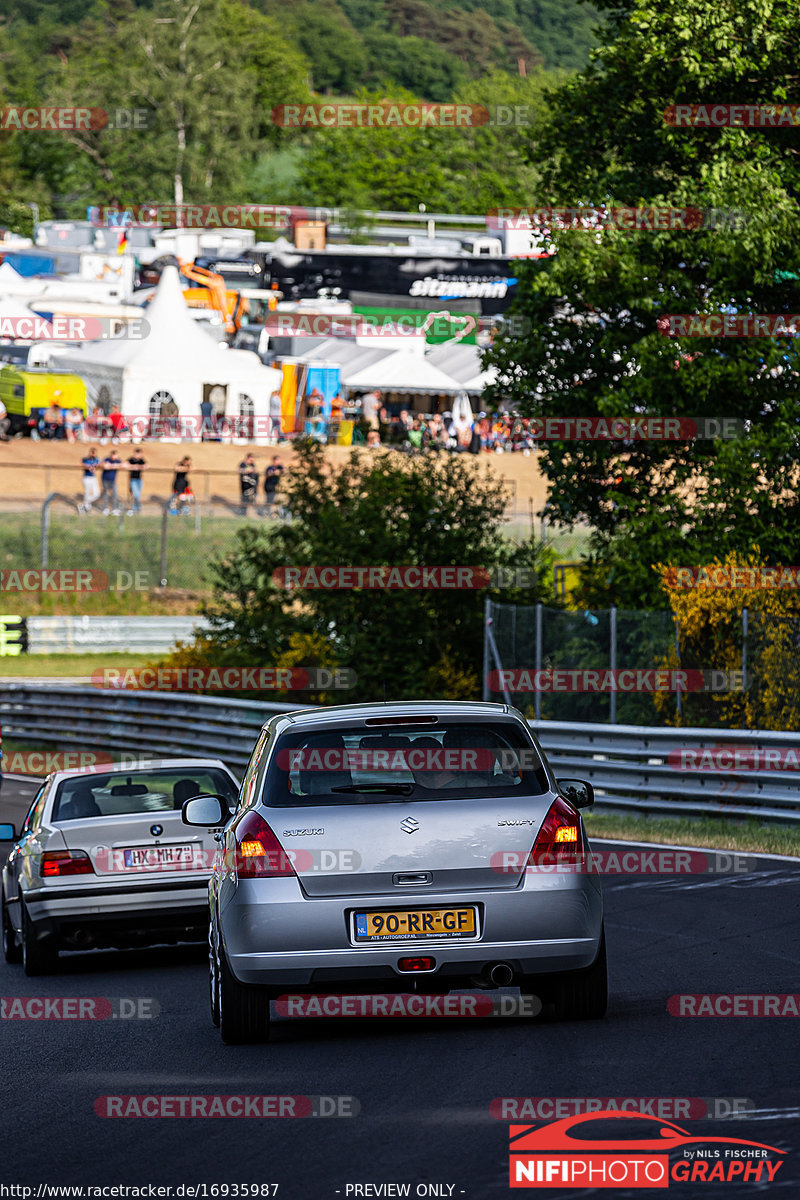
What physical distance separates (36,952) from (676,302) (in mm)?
16221

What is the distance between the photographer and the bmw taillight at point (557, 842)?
25.6 feet

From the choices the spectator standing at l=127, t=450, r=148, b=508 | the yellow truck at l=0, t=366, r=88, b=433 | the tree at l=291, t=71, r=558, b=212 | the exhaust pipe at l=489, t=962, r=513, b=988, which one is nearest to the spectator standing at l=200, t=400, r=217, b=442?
the yellow truck at l=0, t=366, r=88, b=433

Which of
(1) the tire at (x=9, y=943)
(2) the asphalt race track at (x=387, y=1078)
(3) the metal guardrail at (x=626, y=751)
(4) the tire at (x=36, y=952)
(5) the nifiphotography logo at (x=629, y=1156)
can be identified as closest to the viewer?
(5) the nifiphotography logo at (x=629, y=1156)

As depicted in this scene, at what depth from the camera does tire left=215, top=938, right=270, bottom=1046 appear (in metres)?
7.96

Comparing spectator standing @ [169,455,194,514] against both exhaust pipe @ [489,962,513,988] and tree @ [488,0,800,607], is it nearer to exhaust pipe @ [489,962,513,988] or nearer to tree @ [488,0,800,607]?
tree @ [488,0,800,607]

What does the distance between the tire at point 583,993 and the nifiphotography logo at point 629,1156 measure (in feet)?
6.64

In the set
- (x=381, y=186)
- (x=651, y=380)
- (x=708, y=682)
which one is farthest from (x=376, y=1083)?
(x=381, y=186)

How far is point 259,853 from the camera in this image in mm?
7816

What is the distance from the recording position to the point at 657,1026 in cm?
812

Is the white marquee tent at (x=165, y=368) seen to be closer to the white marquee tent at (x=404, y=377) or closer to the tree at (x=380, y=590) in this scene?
the white marquee tent at (x=404, y=377)

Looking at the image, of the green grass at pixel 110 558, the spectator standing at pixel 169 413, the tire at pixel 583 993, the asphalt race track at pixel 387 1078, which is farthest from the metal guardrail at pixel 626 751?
the spectator standing at pixel 169 413

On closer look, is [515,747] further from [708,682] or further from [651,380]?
[651,380]
